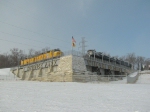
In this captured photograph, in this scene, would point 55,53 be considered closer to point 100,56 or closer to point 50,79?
point 50,79

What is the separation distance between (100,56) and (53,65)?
1646 centimetres

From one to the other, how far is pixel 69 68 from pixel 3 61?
8273 cm

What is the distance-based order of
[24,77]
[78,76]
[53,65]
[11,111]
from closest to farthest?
[11,111]
[78,76]
[53,65]
[24,77]

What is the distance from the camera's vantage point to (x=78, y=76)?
126ft

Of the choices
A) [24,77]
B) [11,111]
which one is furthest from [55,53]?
[11,111]

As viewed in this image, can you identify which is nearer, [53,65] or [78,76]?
[78,76]

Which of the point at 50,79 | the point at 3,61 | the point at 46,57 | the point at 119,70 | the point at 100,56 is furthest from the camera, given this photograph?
the point at 3,61

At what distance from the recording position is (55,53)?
48188mm

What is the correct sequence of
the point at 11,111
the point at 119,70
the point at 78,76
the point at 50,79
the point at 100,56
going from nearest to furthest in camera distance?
1. the point at 11,111
2. the point at 78,76
3. the point at 50,79
4. the point at 100,56
5. the point at 119,70

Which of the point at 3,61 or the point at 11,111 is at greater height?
the point at 3,61

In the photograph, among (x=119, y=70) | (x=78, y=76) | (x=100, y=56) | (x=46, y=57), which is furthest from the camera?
(x=119, y=70)

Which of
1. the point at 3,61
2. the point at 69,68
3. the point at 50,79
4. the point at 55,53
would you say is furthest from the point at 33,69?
the point at 3,61

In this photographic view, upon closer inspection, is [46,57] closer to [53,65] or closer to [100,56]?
[53,65]

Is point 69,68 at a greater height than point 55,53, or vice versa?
point 55,53
